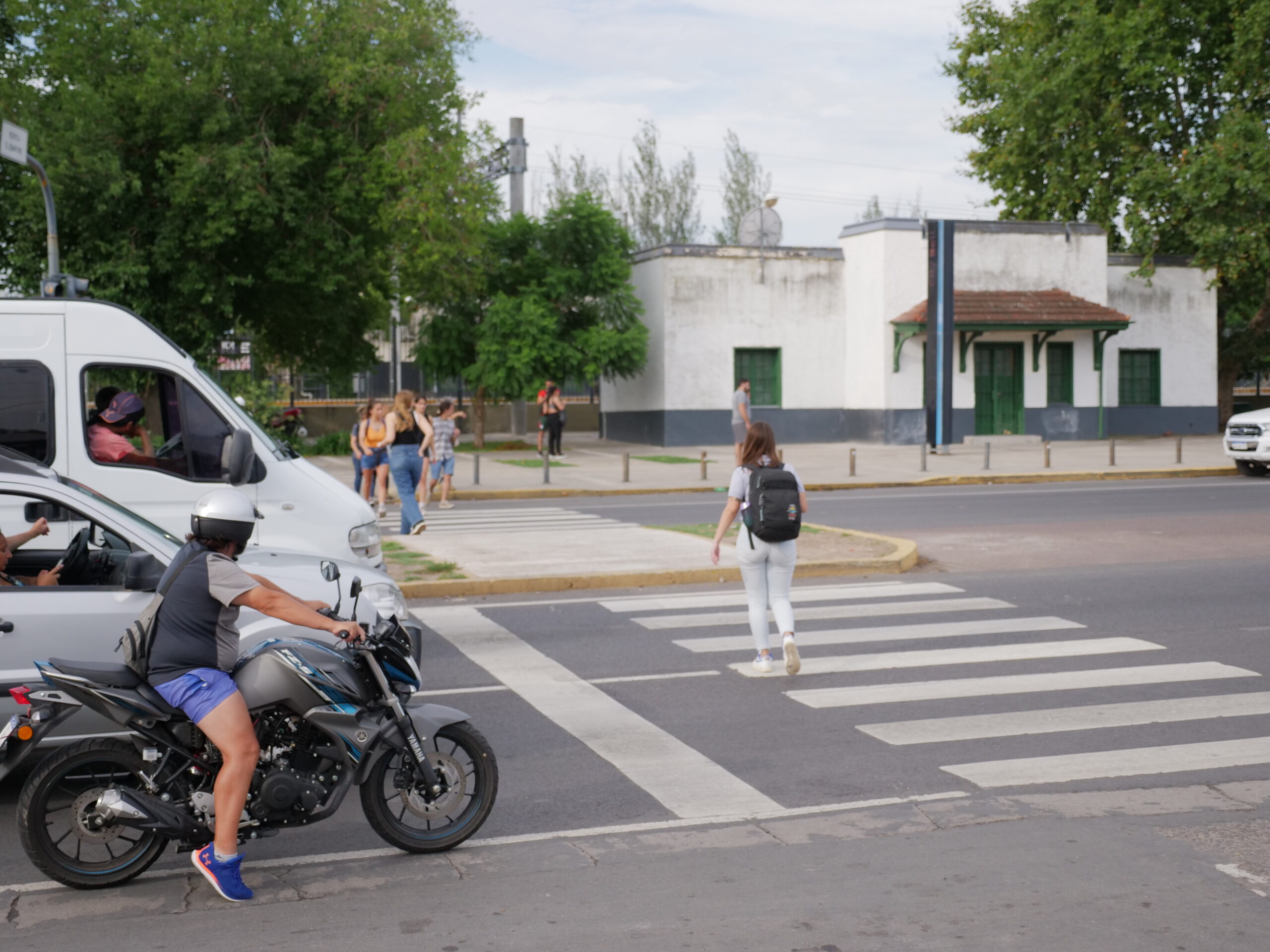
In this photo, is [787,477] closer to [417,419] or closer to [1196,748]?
[1196,748]

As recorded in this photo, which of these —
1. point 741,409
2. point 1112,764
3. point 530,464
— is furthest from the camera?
point 530,464

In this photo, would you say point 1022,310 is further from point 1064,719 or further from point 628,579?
point 1064,719

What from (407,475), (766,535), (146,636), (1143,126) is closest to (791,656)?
(766,535)

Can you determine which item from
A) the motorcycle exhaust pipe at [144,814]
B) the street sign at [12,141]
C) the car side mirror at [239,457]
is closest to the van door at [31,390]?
the car side mirror at [239,457]

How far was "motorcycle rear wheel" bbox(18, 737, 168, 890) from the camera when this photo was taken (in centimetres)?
490

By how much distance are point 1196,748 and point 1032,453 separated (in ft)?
81.7

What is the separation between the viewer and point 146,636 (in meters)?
5.00

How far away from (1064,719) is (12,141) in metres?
12.8

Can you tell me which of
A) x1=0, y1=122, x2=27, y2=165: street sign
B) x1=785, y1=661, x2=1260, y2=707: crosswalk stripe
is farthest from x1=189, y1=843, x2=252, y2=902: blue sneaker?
x1=0, y1=122, x2=27, y2=165: street sign

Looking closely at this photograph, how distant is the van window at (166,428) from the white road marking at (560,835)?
4317 millimetres

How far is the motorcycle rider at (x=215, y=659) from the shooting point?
4902 mm

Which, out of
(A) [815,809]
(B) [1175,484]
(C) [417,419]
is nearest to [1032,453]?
(B) [1175,484]

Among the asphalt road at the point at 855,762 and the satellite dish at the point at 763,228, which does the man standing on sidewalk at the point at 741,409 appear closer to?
the asphalt road at the point at 855,762

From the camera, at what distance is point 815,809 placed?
6094 mm
